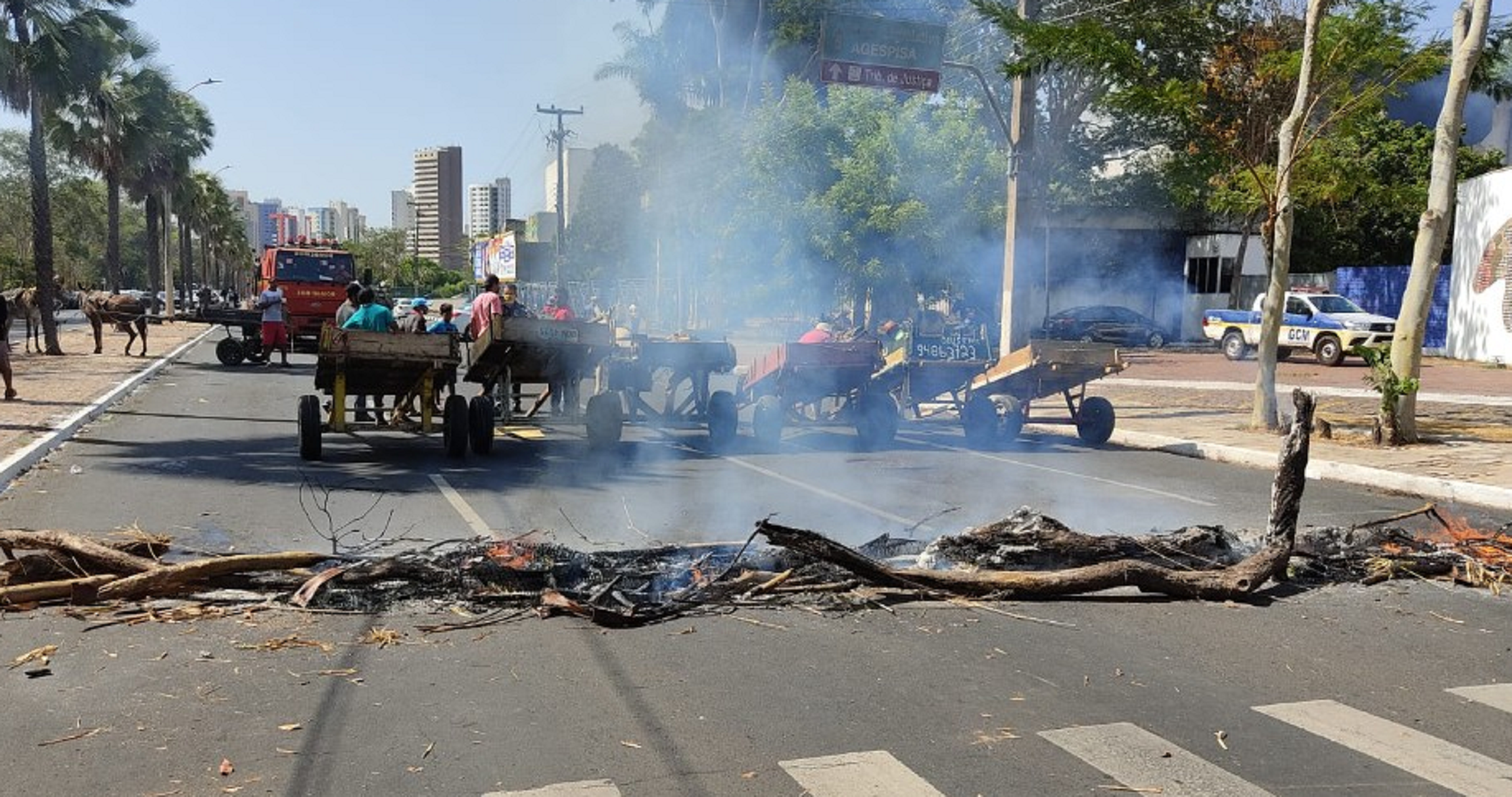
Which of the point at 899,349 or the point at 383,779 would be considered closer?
the point at 383,779

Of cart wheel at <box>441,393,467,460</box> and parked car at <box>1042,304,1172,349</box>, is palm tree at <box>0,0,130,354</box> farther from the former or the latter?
parked car at <box>1042,304,1172,349</box>

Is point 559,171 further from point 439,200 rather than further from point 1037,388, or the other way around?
point 439,200

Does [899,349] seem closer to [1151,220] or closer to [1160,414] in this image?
[1160,414]

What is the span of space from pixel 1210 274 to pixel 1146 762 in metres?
39.2

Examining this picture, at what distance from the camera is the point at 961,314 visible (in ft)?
66.0

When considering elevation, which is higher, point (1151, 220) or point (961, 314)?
point (1151, 220)

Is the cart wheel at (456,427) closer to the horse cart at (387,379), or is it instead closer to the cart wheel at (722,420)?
the horse cart at (387,379)

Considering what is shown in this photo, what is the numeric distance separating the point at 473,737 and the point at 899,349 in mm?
9980

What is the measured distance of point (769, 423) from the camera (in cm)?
1311

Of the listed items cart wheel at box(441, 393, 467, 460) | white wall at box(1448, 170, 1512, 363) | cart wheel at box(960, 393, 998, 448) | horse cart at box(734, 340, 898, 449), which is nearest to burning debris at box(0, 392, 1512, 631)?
cart wheel at box(441, 393, 467, 460)

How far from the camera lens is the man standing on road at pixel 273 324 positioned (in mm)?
23609

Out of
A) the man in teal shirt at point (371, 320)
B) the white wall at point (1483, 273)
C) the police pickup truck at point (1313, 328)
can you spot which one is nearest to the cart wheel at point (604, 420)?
the man in teal shirt at point (371, 320)

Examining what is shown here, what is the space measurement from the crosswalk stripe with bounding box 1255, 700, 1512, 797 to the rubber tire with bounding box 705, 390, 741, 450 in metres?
8.53

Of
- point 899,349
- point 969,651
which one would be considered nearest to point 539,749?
point 969,651
